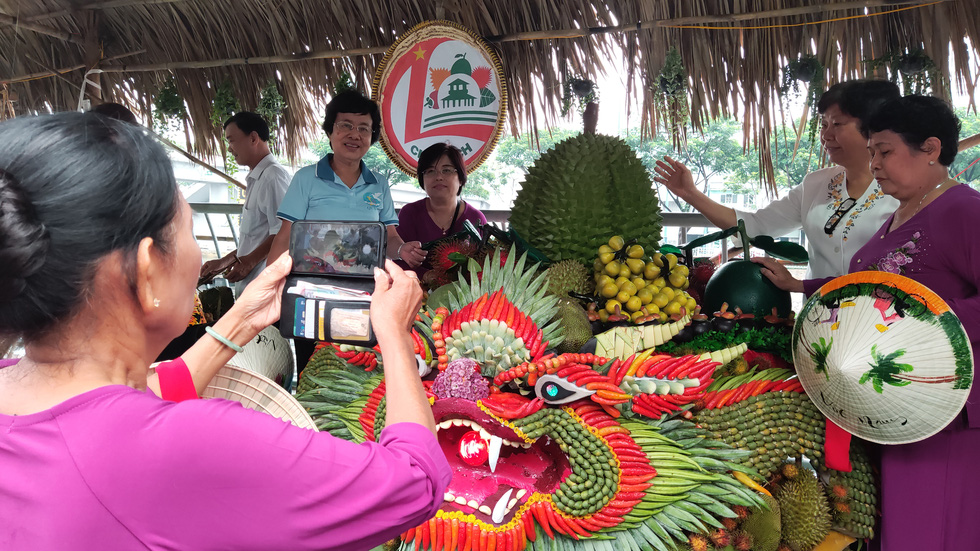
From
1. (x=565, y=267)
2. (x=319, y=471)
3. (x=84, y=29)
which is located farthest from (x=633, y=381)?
(x=84, y=29)

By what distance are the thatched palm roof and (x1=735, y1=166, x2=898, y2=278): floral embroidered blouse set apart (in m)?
0.94

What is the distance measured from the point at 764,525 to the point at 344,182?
6.86 ft

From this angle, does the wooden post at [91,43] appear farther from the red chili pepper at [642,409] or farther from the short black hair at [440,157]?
the red chili pepper at [642,409]

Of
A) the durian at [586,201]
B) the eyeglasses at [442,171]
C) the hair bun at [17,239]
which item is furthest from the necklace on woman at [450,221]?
the hair bun at [17,239]

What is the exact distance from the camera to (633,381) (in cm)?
142

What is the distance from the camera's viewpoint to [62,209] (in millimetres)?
657

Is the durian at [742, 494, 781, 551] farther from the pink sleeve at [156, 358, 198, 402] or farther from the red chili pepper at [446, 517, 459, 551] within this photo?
the pink sleeve at [156, 358, 198, 402]

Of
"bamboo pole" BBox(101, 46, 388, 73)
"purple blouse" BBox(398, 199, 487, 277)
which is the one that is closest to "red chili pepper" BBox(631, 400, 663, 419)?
"purple blouse" BBox(398, 199, 487, 277)

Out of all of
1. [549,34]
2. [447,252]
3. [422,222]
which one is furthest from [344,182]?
[549,34]

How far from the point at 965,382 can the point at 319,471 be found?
1.30 metres

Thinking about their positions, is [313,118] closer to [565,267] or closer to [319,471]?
[565,267]

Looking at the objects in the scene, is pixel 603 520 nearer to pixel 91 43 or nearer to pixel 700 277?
pixel 700 277

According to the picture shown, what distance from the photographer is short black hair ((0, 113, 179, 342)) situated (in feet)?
2.10

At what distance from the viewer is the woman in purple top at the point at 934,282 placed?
4.93 ft
